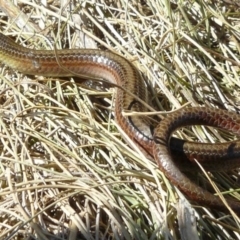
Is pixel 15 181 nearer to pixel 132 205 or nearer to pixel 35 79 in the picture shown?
pixel 132 205

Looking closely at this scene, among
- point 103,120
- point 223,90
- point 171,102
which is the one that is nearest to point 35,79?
point 103,120

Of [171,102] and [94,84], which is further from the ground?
[94,84]

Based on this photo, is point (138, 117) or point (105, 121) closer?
point (138, 117)

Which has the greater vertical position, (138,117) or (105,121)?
(105,121)

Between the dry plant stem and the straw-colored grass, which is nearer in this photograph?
the straw-colored grass
